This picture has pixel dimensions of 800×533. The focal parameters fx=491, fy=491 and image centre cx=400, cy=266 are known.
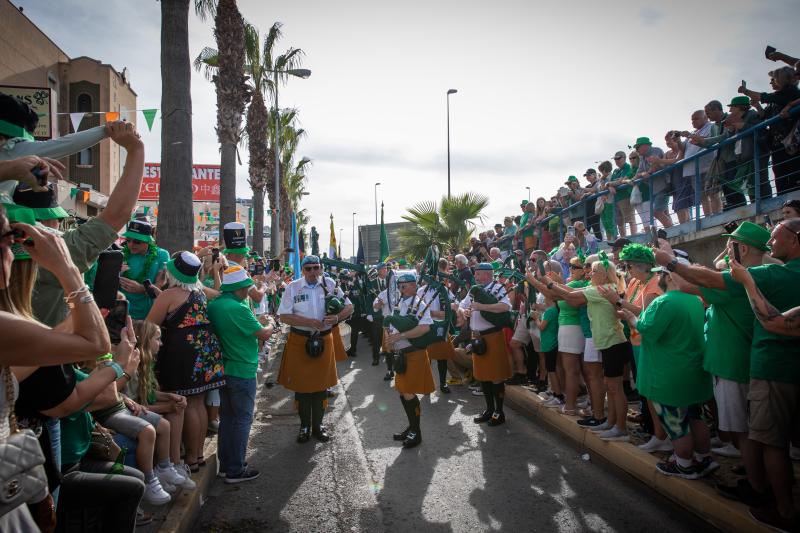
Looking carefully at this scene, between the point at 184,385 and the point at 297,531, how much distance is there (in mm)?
1573

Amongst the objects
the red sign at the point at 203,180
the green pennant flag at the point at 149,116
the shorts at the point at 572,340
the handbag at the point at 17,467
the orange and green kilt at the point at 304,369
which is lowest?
the orange and green kilt at the point at 304,369

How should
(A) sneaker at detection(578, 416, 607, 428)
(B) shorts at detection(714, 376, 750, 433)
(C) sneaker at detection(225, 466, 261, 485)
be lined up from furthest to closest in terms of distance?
(A) sneaker at detection(578, 416, 607, 428) → (C) sneaker at detection(225, 466, 261, 485) → (B) shorts at detection(714, 376, 750, 433)

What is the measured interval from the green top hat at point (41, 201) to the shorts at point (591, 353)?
518 centimetres

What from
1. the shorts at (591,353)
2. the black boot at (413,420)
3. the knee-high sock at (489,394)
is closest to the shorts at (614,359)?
the shorts at (591,353)

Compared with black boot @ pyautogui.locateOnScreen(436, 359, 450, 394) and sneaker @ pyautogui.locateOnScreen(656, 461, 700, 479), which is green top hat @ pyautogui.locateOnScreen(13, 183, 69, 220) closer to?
sneaker @ pyautogui.locateOnScreen(656, 461, 700, 479)

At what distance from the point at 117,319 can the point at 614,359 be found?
4775mm

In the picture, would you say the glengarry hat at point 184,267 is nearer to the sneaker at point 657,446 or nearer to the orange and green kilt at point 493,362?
the orange and green kilt at point 493,362

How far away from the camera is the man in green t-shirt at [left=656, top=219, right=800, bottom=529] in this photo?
339 cm

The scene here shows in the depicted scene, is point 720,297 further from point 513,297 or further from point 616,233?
point 616,233

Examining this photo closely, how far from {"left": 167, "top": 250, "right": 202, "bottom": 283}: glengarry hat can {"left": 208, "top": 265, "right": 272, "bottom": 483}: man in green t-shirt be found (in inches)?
20.2

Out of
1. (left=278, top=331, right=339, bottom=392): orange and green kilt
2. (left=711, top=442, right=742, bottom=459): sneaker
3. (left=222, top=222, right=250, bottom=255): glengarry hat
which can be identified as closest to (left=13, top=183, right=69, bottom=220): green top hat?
(left=278, top=331, right=339, bottom=392): orange and green kilt

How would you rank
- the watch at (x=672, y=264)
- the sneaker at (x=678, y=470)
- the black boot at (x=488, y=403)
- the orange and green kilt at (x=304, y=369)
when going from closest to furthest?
1. the watch at (x=672, y=264)
2. the sneaker at (x=678, y=470)
3. the orange and green kilt at (x=304, y=369)
4. the black boot at (x=488, y=403)

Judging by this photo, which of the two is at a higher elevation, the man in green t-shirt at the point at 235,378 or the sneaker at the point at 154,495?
the man in green t-shirt at the point at 235,378

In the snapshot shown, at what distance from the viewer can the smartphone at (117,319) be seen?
2.71m
